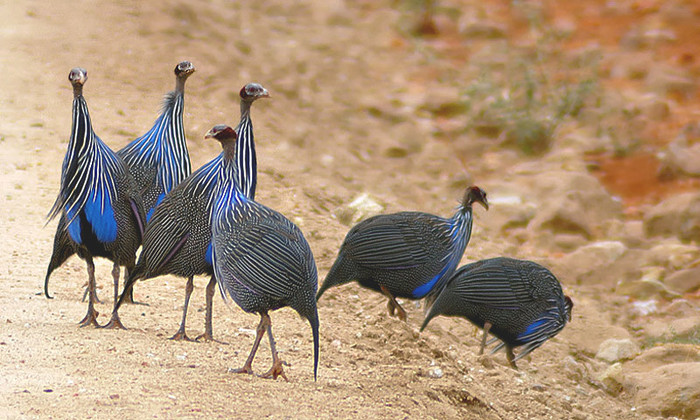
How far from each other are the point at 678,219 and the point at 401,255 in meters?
5.43

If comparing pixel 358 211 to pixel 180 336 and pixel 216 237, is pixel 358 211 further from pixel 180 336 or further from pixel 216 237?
pixel 216 237

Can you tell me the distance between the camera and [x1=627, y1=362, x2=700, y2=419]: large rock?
5996mm

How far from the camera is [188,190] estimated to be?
5.29 m

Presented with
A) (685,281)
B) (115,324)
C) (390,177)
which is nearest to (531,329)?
(115,324)

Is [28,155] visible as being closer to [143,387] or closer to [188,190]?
[188,190]

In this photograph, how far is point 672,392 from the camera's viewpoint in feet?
19.9

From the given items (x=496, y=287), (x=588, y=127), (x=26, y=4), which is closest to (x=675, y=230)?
(x=588, y=127)

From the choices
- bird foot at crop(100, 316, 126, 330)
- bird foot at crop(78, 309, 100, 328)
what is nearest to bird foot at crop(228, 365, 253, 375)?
bird foot at crop(100, 316, 126, 330)

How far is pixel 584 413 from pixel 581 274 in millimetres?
3061

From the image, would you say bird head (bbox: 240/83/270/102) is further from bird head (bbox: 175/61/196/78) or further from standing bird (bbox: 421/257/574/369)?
standing bird (bbox: 421/257/574/369)

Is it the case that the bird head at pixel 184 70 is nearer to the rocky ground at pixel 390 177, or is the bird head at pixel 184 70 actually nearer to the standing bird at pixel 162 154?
the standing bird at pixel 162 154

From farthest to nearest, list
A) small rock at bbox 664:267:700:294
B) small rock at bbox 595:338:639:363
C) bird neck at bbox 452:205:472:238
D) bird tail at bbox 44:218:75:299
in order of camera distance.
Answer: small rock at bbox 664:267:700:294
small rock at bbox 595:338:639:363
bird neck at bbox 452:205:472:238
bird tail at bbox 44:218:75:299

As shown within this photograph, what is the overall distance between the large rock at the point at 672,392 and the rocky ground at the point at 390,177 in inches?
0.6

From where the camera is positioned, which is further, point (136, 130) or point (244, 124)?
point (136, 130)
